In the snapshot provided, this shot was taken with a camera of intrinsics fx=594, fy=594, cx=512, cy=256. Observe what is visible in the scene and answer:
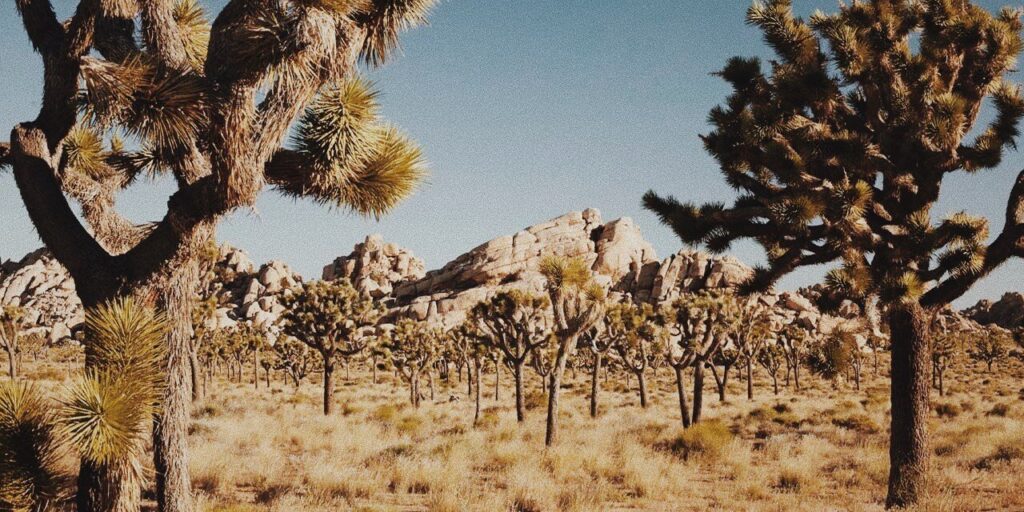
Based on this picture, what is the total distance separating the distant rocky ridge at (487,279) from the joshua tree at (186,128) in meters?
65.9

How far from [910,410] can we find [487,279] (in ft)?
246

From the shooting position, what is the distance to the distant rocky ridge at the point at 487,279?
77.6m

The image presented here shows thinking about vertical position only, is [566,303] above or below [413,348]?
above

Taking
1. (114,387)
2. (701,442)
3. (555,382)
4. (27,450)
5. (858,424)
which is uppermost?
(114,387)

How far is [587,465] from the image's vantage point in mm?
11383

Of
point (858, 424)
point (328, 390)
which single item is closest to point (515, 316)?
point (328, 390)

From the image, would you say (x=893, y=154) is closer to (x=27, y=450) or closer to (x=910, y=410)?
(x=910, y=410)

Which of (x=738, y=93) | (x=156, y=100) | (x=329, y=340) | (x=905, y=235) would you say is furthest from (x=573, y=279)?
(x=329, y=340)

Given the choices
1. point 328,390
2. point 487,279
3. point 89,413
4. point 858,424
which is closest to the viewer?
point 89,413

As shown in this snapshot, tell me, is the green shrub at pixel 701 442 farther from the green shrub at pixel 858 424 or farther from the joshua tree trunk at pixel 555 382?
the green shrub at pixel 858 424

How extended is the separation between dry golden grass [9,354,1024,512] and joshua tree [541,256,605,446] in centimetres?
140

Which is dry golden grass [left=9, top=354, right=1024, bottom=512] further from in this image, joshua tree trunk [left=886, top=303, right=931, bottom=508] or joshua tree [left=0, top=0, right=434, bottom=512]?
joshua tree [left=0, top=0, right=434, bottom=512]

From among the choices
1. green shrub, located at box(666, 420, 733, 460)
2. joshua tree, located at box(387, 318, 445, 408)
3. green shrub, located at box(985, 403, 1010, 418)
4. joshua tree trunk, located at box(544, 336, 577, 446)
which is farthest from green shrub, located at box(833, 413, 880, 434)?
joshua tree, located at box(387, 318, 445, 408)

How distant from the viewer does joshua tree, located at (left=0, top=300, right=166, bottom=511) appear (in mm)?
3436
